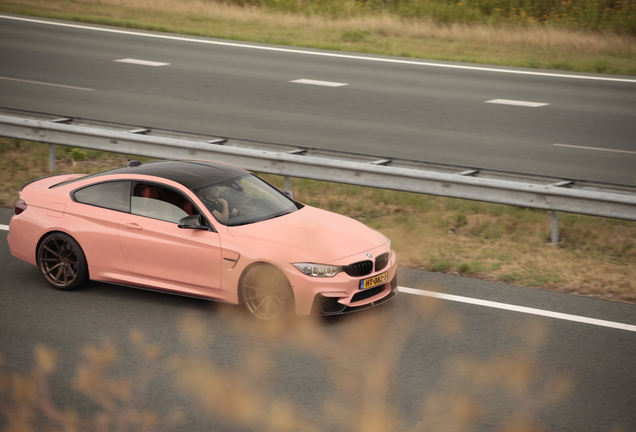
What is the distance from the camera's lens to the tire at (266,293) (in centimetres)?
762

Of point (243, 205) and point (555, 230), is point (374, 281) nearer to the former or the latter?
point (243, 205)

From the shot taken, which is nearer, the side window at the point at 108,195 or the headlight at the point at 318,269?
the headlight at the point at 318,269

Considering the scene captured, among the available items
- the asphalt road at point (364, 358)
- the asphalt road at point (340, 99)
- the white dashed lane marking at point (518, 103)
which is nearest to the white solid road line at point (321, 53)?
the asphalt road at point (340, 99)

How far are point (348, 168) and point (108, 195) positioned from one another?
11.8ft

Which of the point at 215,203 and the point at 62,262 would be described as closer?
the point at 215,203

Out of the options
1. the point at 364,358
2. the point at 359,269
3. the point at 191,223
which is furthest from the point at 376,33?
the point at 364,358

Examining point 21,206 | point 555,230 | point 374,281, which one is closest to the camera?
point 374,281

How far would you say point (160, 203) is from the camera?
8.33 meters

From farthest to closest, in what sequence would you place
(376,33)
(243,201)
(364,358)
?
(376,33) < (243,201) < (364,358)

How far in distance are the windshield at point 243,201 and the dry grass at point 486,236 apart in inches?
75.0

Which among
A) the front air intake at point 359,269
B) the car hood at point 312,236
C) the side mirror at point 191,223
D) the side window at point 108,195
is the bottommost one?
the front air intake at point 359,269

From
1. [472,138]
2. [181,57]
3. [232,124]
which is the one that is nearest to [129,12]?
[181,57]

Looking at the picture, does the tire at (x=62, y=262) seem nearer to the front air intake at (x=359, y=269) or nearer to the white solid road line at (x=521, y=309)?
the front air intake at (x=359, y=269)

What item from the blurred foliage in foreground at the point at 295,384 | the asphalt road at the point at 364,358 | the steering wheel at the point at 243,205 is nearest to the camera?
the blurred foliage in foreground at the point at 295,384
